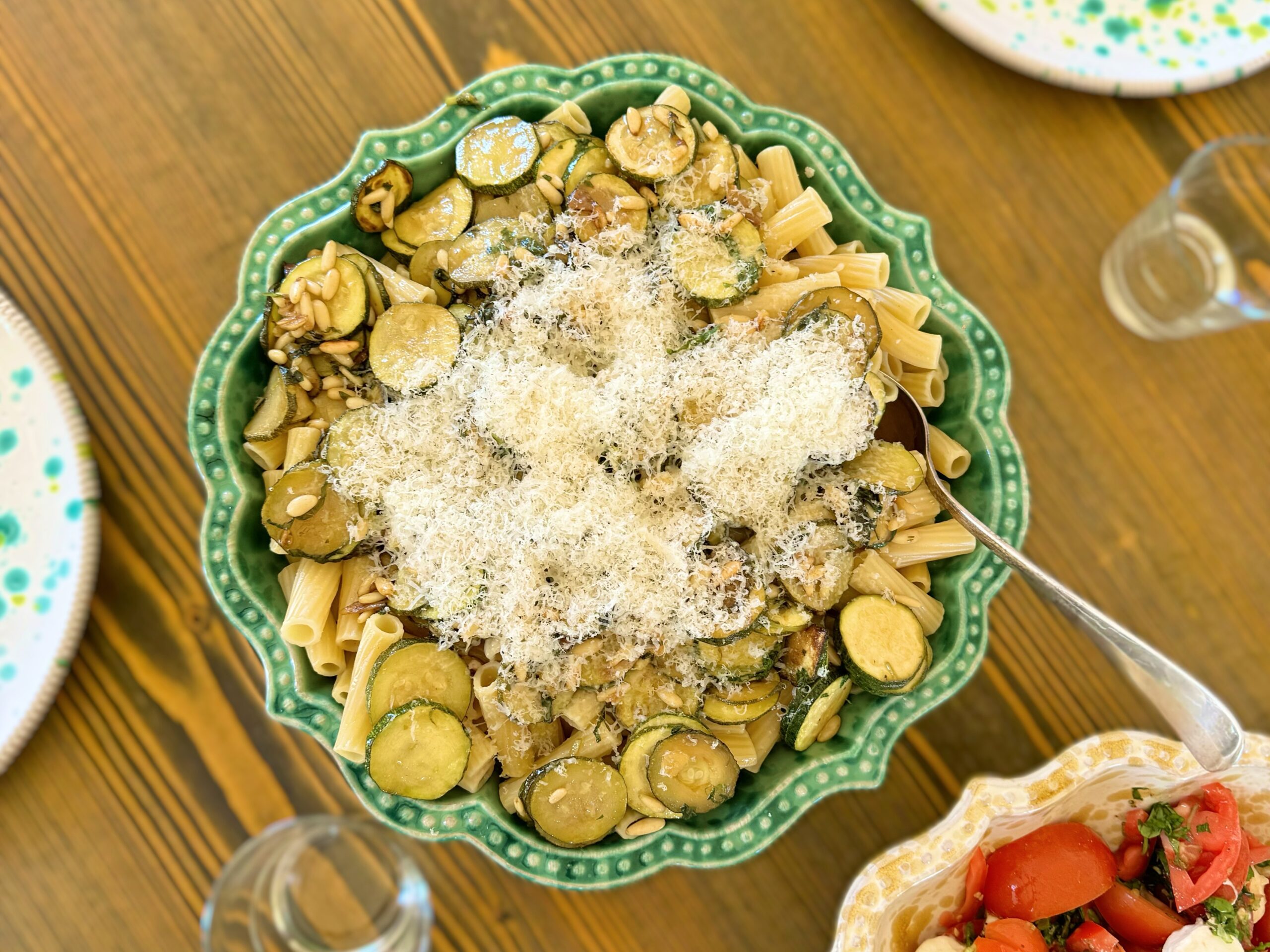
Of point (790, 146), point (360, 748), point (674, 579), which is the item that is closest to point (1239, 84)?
point (790, 146)

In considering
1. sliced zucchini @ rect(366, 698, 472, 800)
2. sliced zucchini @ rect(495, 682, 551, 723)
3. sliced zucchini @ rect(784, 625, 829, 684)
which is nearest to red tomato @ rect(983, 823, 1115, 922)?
sliced zucchini @ rect(784, 625, 829, 684)

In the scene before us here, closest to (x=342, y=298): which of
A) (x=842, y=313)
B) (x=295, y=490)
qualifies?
(x=295, y=490)

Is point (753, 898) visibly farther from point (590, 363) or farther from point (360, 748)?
point (590, 363)

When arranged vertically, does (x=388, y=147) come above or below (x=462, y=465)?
above

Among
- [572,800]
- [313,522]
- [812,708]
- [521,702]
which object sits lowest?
[812,708]

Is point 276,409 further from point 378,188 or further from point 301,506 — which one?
point 378,188

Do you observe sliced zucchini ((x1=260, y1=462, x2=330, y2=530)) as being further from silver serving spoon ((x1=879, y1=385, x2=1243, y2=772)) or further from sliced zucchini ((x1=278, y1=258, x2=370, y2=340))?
silver serving spoon ((x1=879, y1=385, x2=1243, y2=772))
